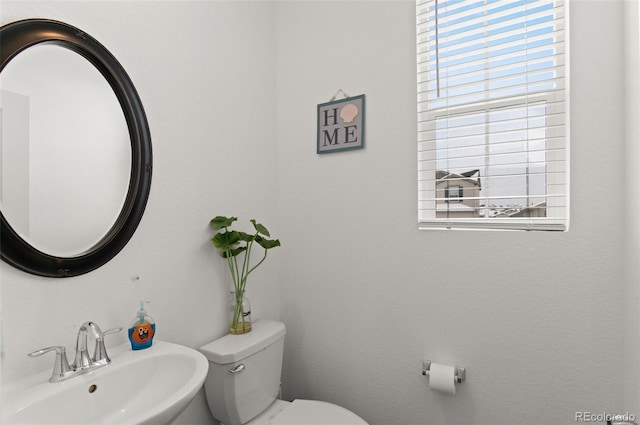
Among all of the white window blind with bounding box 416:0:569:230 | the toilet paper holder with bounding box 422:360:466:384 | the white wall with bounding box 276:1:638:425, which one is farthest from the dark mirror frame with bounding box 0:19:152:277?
the toilet paper holder with bounding box 422:360:466:384

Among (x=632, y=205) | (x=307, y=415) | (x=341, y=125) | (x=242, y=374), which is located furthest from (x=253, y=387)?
(x=632, y=205)

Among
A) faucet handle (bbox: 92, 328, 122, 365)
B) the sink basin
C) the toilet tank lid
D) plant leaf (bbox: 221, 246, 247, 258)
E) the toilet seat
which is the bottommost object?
the toilet seat

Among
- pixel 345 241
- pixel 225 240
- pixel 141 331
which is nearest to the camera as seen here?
pixel 141 331

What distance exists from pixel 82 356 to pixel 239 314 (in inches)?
26.1

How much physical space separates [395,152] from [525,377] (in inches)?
40.6

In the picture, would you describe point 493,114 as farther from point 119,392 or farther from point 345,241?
point 119,392

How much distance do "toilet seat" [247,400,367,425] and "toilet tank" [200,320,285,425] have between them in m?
0.04

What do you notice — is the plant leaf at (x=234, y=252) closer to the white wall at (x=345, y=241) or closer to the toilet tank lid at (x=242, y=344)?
the white wall at (x=345, y=241)

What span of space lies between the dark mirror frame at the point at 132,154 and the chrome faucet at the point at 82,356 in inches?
7.2

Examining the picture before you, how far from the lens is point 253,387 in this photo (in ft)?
4.80

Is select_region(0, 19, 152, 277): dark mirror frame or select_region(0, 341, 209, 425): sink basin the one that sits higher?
select_region(0, 19, 152, 277): dark mirror frame

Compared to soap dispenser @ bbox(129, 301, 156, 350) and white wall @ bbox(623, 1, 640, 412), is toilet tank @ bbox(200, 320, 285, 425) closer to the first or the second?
soap dispenser @ bbox(129, 301, 156, 350)

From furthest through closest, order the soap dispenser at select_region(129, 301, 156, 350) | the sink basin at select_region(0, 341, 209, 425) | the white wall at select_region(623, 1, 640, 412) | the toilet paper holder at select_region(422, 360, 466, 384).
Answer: the toilet paper holder at select_region(422, 360, 466, 384), the soap dispenser at select_region(129, 301, 156, 350), the white wall at select_region(623, 1, 640, 412), the sink basin at select_region(0, 341, 209, 425)

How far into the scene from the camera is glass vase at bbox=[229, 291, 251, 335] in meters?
1.57
